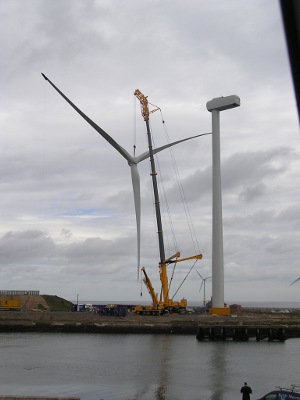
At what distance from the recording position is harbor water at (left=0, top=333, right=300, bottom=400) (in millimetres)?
30891

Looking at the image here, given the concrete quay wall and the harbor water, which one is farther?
the concrete quay wall

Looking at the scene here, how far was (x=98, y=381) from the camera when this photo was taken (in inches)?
1366

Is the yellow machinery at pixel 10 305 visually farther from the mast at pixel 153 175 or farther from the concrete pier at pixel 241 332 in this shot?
the concrete pier at pixel 241 332

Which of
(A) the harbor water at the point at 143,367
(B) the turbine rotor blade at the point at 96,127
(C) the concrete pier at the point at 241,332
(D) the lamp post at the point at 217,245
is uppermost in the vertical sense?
(B) the turbine rotor blade at the point at 96,127

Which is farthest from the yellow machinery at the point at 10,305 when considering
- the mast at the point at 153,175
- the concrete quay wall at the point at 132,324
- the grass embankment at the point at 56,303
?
the mast at the point at 153,175

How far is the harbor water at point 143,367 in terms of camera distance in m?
30.9

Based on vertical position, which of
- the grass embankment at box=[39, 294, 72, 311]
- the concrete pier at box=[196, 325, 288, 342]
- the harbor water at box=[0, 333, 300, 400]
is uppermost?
the grass embankment at box=[39, 294, 72, 311]

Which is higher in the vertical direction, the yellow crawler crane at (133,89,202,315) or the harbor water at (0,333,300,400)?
the yellow crawler crane at (133,89,202,315)

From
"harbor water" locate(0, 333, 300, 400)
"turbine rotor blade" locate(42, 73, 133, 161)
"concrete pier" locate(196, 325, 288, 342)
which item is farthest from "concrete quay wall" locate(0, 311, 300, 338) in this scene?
"turbine rotor blade" locate(42, 73, 133, 161)

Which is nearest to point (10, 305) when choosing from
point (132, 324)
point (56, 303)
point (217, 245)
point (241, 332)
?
Answer: point (56, 303)

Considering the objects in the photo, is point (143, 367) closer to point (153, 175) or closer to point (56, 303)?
point (153, 175)

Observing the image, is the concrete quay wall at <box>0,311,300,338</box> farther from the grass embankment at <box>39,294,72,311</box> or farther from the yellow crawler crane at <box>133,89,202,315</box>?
the grass embankment at <box>39,294,72,311</box>

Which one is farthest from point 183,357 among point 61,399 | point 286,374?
point 61,399

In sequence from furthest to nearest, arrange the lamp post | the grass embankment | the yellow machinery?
the grass embankment, the yellow machinery, the lamp post
